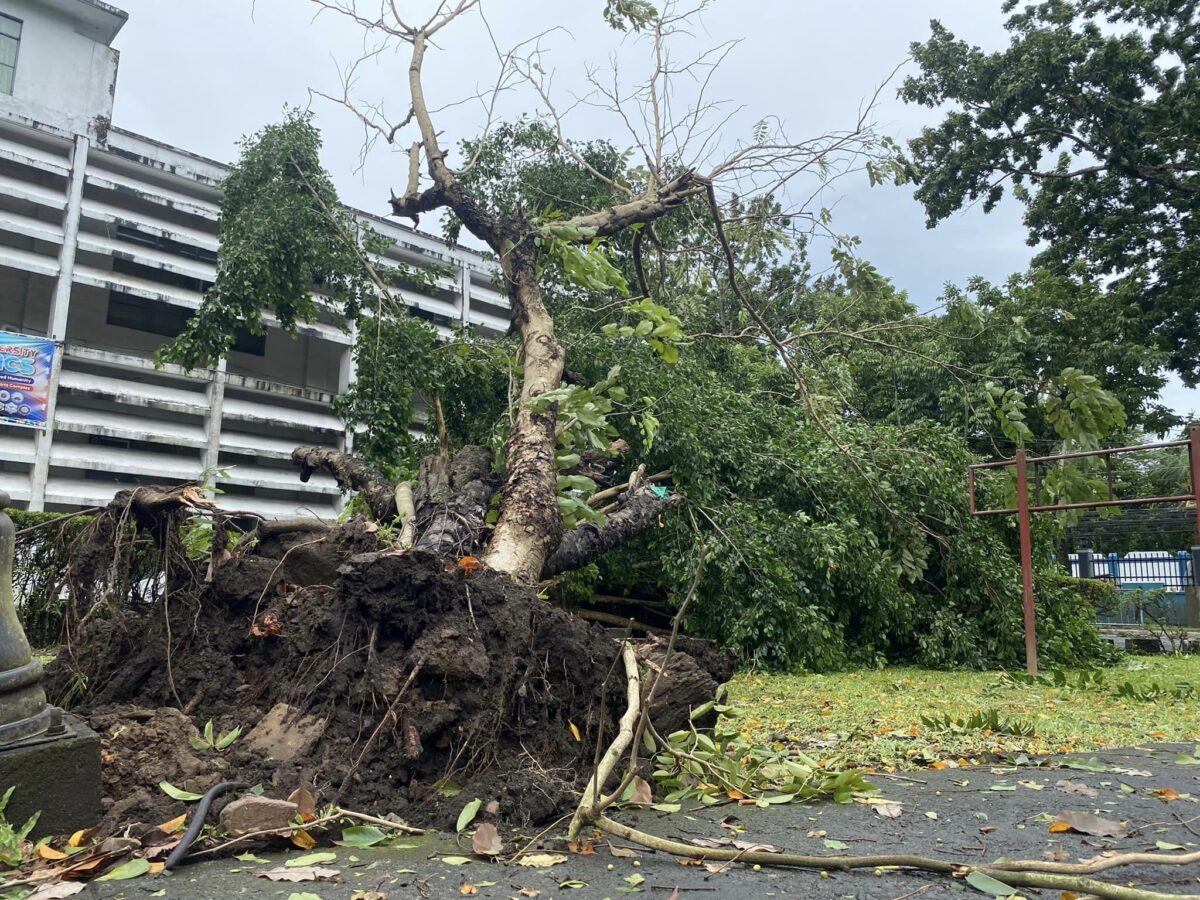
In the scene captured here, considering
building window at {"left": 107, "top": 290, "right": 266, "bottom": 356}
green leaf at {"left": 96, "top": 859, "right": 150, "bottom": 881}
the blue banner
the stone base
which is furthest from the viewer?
building window at {"left": 107, "top": 290, "right": 266, "bottom": 356}

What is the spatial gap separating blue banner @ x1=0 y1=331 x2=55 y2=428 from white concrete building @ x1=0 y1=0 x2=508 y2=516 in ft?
0.94

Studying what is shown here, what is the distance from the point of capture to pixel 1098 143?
620 inches

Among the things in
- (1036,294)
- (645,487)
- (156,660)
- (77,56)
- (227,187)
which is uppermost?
(77,56)

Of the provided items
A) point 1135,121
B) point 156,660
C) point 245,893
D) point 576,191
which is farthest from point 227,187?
point 1135,121

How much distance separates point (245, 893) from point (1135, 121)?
17591mm

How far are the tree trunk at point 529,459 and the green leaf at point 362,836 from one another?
5.60ft

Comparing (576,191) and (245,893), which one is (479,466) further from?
(576,191)

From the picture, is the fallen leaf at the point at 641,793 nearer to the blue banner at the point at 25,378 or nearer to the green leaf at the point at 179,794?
the green leaf at the point at 179,794

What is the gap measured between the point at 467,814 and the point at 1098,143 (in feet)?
57.3

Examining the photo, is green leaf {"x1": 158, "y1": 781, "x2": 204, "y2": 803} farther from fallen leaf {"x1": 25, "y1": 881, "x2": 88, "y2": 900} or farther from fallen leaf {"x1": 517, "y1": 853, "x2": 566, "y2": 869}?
fallen leaf {"x1": 517, "y1": 853, "x2": 566, "y2": 869}

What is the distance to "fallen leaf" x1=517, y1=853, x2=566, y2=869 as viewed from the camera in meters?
2.33

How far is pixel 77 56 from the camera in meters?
16.2

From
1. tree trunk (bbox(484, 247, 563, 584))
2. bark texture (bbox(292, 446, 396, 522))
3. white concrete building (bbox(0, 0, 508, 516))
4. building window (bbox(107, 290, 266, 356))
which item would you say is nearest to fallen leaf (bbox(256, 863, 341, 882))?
tree trunk (bbox(484, 247, 563, 584))

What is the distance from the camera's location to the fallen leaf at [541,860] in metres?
2.33
